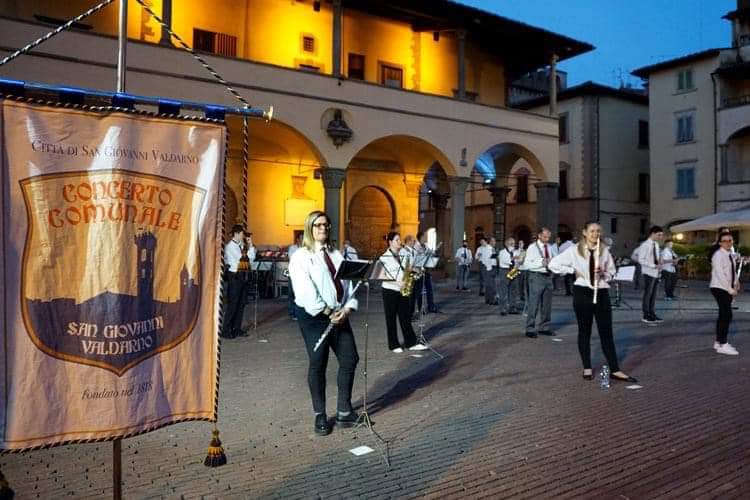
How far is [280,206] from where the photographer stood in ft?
71.5

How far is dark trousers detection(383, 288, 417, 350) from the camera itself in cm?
943

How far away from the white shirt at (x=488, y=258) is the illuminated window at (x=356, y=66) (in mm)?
8919

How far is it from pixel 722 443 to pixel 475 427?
2075 mm

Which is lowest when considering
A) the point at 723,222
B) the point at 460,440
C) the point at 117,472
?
the point at 460,440

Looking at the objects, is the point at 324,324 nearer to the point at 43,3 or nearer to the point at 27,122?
the point at 27,122

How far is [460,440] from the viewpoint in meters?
5.23

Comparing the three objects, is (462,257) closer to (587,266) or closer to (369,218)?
(369,218)

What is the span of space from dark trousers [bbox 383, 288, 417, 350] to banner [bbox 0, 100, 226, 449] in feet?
19.3

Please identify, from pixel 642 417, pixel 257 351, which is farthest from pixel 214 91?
pixel 642 417

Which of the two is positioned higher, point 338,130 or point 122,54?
point 338,130

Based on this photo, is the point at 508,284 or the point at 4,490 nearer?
the point at 4,490

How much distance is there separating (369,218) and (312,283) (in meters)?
19.1

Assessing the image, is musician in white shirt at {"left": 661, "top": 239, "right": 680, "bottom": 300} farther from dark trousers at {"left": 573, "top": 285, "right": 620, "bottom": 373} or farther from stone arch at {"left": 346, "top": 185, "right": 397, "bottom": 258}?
stone arch at {"left": 346, "top": 185, "right": 397, "bottom": 258}

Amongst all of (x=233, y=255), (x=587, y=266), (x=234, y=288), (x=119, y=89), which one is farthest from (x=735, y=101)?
(x=119, y=89)
